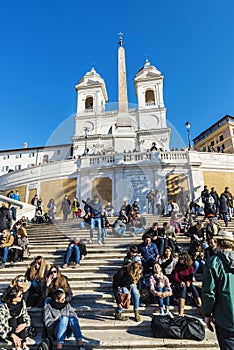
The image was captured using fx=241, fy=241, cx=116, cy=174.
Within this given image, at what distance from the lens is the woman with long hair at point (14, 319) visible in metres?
3.47

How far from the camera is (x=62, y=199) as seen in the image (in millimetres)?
9211

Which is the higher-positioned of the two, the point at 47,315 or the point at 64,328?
the point at 47,315

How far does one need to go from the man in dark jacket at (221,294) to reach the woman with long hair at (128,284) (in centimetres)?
197

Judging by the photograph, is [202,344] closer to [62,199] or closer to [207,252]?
[207,252]

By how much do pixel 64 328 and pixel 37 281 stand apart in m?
1.28

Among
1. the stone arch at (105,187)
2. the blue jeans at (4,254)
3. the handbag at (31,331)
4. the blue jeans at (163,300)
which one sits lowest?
the handbag at (31,331)

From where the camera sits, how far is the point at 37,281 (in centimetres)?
448

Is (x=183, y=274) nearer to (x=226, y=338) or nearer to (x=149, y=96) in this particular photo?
(x=226, y=338)

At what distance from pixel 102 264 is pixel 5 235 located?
272cm

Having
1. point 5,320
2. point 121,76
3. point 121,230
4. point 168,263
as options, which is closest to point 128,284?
point 168,263

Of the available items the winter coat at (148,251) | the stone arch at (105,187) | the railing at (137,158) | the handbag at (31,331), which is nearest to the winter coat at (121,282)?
the winter coat at (148,251)

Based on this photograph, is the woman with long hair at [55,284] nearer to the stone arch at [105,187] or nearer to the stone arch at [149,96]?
the stone arch at [105,187]

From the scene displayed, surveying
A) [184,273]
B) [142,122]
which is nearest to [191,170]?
[184,273]

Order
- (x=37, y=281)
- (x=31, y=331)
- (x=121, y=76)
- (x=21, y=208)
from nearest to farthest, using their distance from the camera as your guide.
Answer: (x=31, y=331)
(x=37, y=281)
(x=21, y=208)
(x=121, y=76)
